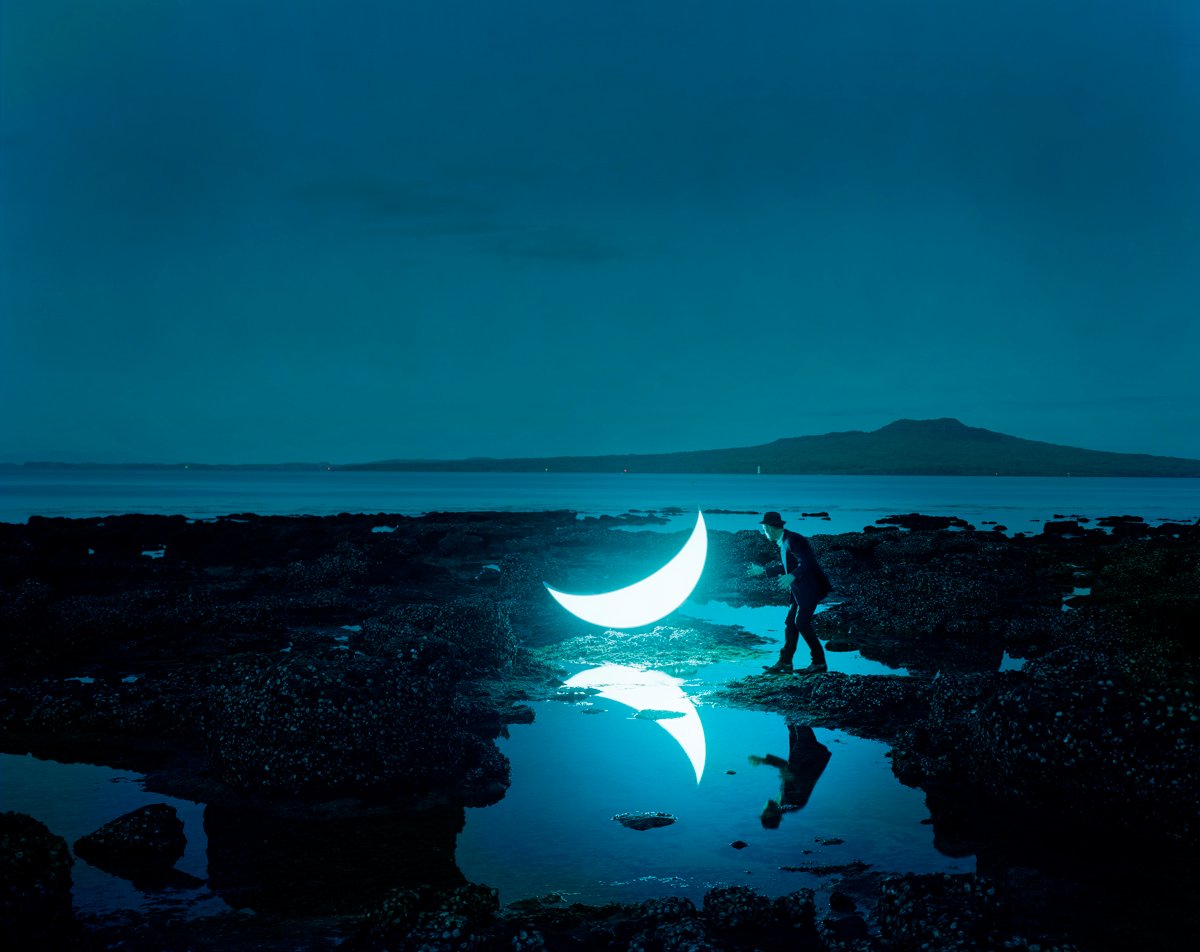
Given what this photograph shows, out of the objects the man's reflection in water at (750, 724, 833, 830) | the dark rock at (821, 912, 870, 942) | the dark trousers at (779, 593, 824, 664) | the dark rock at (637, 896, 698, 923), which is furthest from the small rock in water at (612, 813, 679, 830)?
the dark trousers at (779, 593, 824, 664)

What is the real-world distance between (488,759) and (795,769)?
147 inches

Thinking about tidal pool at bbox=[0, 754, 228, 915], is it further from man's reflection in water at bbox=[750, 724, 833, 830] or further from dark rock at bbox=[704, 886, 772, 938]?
man's reflection in water at bbox=[750, 724, 833, 830]

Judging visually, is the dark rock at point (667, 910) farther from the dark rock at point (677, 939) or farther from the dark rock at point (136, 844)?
the dark rock at point (136, 844)

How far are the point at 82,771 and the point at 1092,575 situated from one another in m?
33.0

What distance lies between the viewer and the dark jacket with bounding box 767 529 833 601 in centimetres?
1575

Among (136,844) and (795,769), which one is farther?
(795,769)

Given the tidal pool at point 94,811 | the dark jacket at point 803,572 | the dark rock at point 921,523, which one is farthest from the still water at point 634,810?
the dark rock at point 921,523

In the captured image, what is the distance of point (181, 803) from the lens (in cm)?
966

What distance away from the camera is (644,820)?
912 cm

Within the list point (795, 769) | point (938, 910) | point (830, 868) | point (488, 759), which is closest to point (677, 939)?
point (938, 910)

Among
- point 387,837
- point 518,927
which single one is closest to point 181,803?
point 387,837

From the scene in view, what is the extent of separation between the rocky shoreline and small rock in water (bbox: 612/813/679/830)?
1.78m

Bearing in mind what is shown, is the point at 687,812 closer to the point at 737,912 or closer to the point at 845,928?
the point at 737,912

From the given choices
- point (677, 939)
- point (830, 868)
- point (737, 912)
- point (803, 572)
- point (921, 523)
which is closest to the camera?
point (677, 939)
